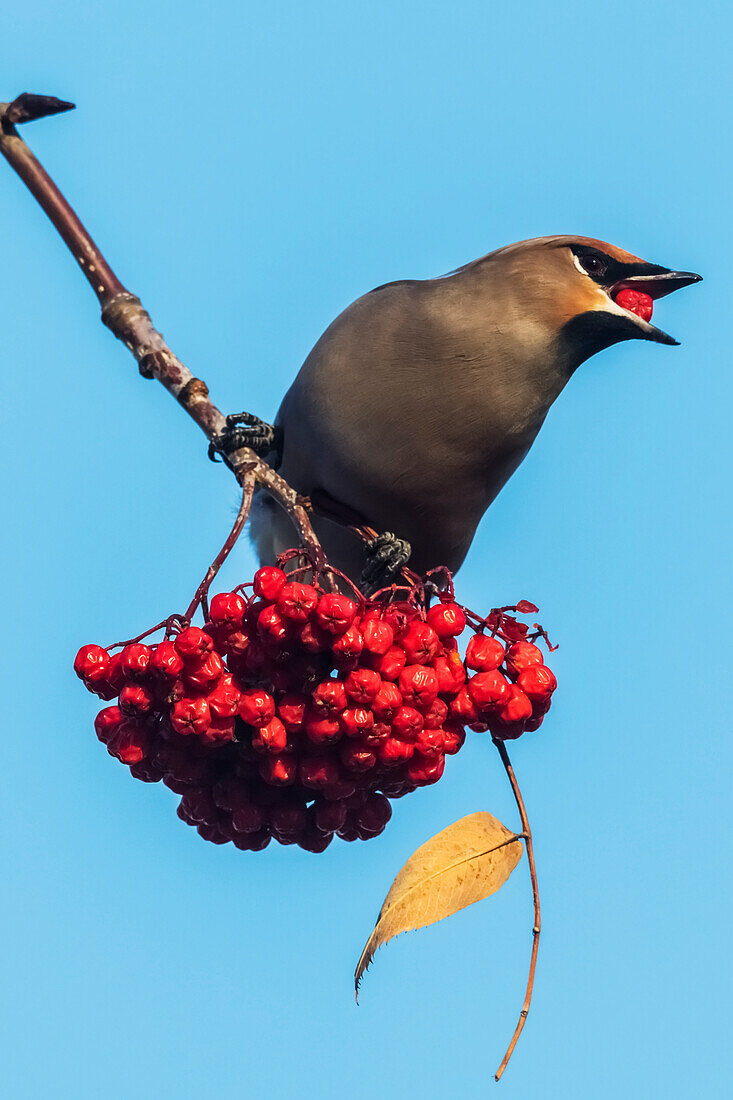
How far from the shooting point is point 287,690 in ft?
8.45

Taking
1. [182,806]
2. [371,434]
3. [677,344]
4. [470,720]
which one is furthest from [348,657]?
[677,344]

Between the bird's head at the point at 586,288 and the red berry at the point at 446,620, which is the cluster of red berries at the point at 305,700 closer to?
the red berry at the point at 446,620

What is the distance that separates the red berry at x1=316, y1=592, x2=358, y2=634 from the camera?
8.04 feet

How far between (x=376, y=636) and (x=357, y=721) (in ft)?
0.54

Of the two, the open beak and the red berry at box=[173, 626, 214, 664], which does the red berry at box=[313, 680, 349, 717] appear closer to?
the red berry at box=[173, 626, 214, 664]

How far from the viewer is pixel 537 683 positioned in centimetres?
273

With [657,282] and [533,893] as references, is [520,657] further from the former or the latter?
[657,282]

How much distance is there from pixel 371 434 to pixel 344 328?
0.41 metres

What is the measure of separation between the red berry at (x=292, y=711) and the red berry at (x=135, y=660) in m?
0.27

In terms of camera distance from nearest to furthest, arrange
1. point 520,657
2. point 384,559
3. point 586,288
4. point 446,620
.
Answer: point 446,620
point 520,657
point 384,559
point 586,288

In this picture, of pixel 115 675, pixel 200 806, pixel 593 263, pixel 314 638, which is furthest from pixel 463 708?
pixel 593 263

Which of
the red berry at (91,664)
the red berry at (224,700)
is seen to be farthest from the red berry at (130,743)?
the red berry at (224,700)

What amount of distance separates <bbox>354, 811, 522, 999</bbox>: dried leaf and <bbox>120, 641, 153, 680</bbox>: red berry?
63cm

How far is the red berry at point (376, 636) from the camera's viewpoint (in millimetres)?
2514
